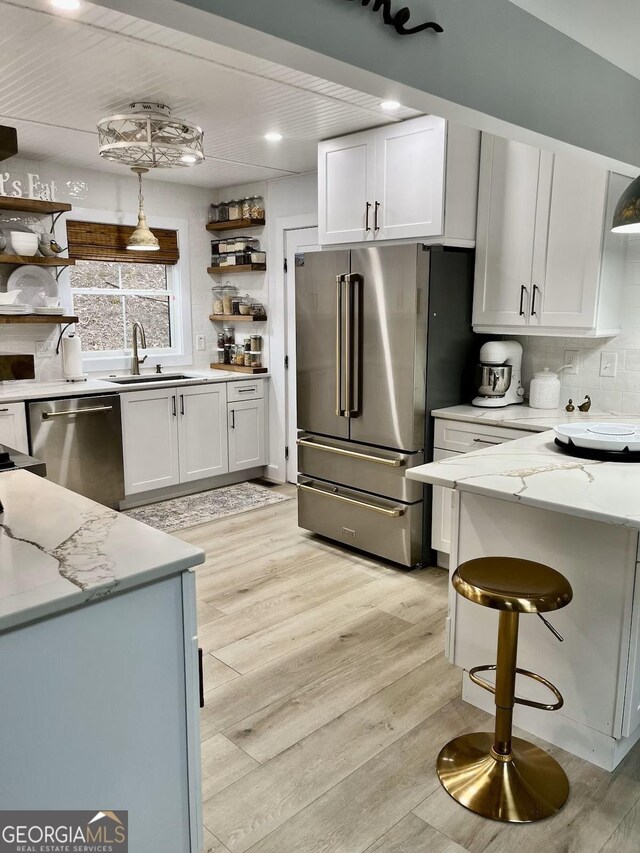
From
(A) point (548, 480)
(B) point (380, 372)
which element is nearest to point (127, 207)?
(B) point (380, 372)

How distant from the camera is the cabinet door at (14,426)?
12.8 ft

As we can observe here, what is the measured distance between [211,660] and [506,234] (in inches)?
99.5

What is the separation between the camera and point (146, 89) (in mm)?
3037

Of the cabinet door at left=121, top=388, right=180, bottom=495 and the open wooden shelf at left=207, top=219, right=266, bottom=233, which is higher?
the open wooden shelf at left=207, top=219, right=266, bottom=233

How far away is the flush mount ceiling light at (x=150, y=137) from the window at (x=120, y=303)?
176 centimetres

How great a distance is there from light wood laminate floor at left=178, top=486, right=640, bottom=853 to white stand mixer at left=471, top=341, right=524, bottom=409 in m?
1.01

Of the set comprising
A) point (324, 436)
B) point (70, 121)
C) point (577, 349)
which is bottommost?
point (324, 436)

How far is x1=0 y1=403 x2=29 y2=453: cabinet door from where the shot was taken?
3904 millimetres

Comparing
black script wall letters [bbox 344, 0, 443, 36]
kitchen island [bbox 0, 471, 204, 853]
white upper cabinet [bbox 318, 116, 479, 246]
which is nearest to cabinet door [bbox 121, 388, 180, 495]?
white upper cabinet [bbox 318, 116, 479, 246]

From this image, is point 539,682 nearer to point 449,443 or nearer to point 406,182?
point 449,443

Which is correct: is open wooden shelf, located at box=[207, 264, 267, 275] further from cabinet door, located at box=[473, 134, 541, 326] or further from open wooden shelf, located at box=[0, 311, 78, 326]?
cabinet door, located at box=[473, 134, 541, 326]

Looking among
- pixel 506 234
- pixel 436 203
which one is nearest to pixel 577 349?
pixel 506 234

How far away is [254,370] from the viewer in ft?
17.6

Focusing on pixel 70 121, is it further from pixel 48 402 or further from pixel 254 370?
pixel 254 370
